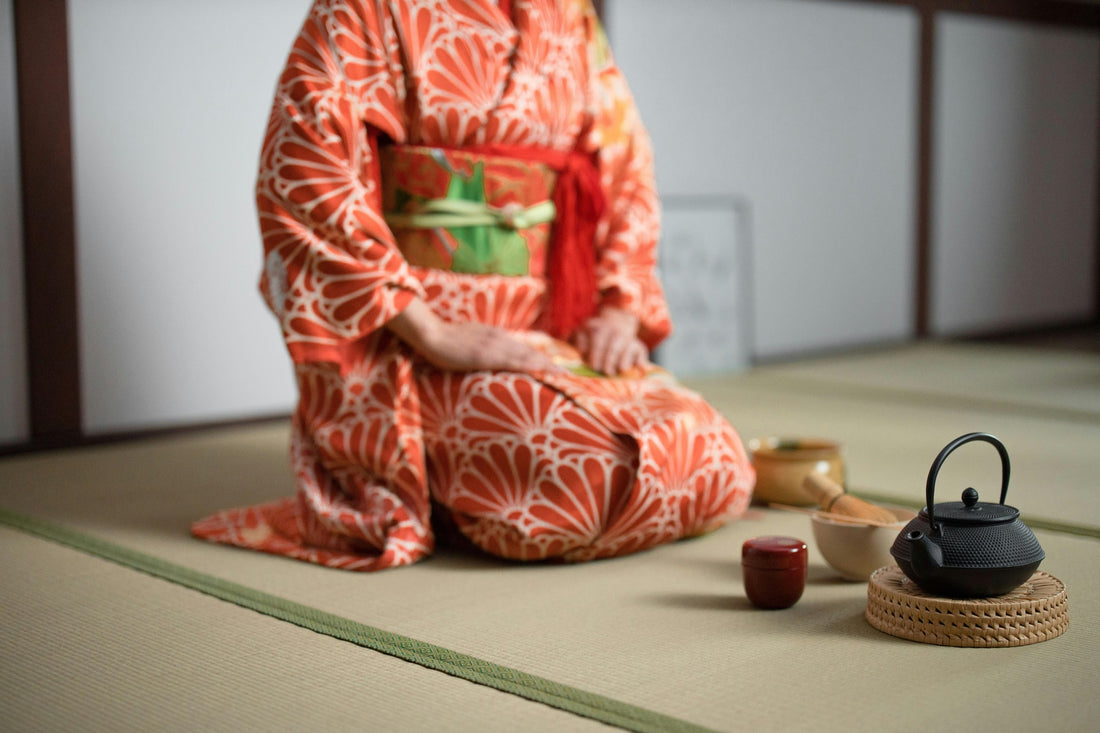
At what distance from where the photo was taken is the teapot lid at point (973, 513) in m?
1.76

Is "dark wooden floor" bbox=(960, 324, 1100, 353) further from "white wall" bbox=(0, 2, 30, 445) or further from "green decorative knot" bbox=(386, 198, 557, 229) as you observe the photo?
"white wall" bbox=(0, 2, 30, 445)

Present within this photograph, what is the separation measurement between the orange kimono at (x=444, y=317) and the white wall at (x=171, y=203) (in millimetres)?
1289

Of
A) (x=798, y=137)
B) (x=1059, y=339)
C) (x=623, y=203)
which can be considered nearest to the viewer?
(x=623, y=203)

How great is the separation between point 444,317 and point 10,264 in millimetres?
1615

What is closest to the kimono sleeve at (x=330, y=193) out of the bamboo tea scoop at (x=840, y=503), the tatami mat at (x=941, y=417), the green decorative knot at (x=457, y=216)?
the green decorative knot at (x=457, y=216)

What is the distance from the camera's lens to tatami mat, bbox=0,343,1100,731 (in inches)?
63.0

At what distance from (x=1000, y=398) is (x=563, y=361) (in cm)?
240

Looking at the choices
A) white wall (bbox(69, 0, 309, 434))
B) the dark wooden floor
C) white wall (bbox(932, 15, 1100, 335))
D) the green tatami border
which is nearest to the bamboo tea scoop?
the green tatami border

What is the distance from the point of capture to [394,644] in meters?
1.86

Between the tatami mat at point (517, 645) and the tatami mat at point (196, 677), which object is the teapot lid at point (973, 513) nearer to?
the tatami mat at point (517, 645)

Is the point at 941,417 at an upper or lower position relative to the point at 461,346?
lower

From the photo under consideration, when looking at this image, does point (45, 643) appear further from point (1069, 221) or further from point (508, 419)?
point (1069, 221)

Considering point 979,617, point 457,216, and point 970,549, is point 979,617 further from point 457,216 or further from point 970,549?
point 457,216

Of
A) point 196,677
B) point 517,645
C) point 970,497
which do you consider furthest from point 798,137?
point 196,677
